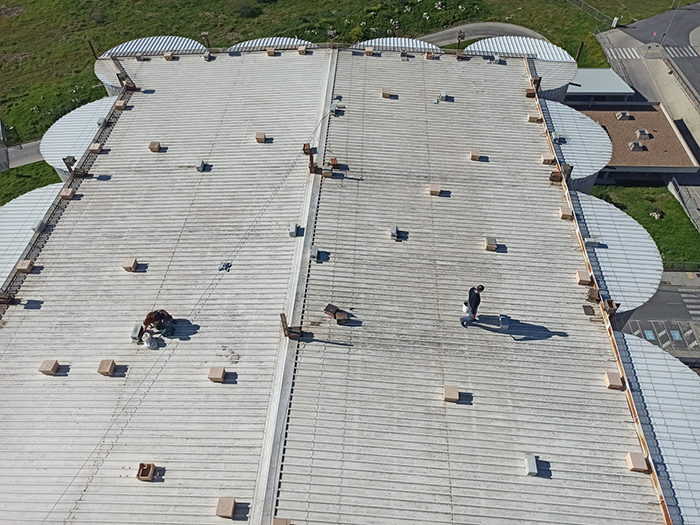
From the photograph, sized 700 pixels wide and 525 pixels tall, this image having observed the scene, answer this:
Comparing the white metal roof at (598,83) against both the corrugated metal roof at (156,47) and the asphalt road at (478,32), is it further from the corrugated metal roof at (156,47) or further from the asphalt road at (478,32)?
the corrugated metal roof at (156,47)

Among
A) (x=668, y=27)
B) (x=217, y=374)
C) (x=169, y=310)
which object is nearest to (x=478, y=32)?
(x=668, y=27)

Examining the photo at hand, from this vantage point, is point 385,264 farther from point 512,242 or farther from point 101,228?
point 101,228

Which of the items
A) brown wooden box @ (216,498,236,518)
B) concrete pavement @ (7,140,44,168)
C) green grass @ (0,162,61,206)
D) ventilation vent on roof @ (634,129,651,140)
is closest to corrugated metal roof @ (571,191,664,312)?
ventilation vent on roof @ (634,129,651,140)

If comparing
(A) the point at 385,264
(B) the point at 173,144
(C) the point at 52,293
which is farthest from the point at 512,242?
(C) the point at 52,293

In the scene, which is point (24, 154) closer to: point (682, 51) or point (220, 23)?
point (220, 23)

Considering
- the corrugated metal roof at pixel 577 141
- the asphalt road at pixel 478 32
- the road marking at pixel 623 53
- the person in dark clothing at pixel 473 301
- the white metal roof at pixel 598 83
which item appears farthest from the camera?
the asphalt road at pixel 478 32

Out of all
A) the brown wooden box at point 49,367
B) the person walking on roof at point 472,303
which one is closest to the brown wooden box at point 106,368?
the brown wooden box at point 49,367
